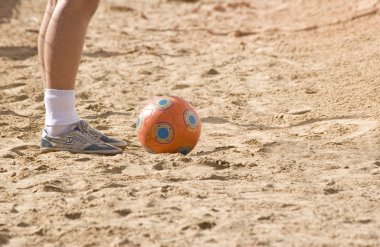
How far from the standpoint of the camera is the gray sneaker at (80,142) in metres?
4.50

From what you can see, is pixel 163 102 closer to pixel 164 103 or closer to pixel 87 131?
pixel 164 103

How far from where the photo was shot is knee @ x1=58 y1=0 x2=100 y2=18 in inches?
167

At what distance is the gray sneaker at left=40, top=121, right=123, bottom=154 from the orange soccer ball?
0.18m

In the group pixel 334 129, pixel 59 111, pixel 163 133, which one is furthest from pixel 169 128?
pixel 334 129

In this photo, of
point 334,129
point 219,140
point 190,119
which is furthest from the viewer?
point 334,129

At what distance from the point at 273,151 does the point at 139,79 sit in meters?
2.59

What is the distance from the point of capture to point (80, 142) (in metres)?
4.50

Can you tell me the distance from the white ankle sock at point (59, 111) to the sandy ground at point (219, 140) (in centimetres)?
15

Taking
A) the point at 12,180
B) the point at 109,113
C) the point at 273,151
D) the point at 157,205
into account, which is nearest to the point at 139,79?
the point at 109,113

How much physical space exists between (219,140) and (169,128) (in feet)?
1.98

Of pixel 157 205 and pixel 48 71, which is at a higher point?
pixel 48 71

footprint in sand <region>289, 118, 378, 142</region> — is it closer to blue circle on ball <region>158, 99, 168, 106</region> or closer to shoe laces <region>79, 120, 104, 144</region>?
blue circle on ball <region>158, 99, 168, 106</region>

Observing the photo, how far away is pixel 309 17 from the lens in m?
9.45

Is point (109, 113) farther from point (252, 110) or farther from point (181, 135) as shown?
point (181, 135)
